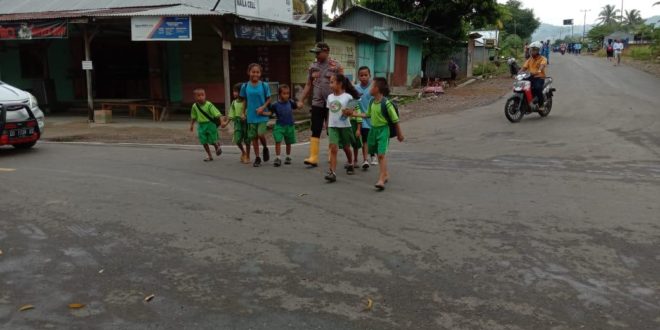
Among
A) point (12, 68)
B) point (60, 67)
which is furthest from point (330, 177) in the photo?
point (12, 68)

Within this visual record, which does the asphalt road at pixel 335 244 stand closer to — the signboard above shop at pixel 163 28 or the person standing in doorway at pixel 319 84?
the person standing in doorway at pixel 319 84

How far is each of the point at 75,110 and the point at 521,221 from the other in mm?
17759

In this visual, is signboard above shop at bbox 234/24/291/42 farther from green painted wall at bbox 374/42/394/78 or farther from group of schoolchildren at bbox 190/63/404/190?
green painted wall at bbox 374/42/394/78

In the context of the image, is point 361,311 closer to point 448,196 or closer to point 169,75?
point 448,196

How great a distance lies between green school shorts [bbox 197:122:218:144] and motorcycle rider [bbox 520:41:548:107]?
23.0ft

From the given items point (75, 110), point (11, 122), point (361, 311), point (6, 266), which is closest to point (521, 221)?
point (361, 311)

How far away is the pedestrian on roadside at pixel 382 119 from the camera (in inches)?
253

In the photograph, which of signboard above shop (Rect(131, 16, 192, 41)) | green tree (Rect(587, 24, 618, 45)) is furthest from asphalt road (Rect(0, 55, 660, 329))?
green tree (Rect(587, 24, 618, 45))

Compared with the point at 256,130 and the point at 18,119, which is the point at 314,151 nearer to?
the point at 256,130

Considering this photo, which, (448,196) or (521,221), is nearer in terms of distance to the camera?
(521,221)

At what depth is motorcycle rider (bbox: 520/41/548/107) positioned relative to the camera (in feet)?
38.8

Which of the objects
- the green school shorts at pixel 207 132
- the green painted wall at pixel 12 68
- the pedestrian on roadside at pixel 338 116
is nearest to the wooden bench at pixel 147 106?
the green painted wall at pixel 12 68

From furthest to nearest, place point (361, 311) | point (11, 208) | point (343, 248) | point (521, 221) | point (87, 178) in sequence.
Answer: point (87, 178) → point (11, 208) → point (521, 221) → point (343, 248) → point (361, 311)

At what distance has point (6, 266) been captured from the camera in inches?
161
